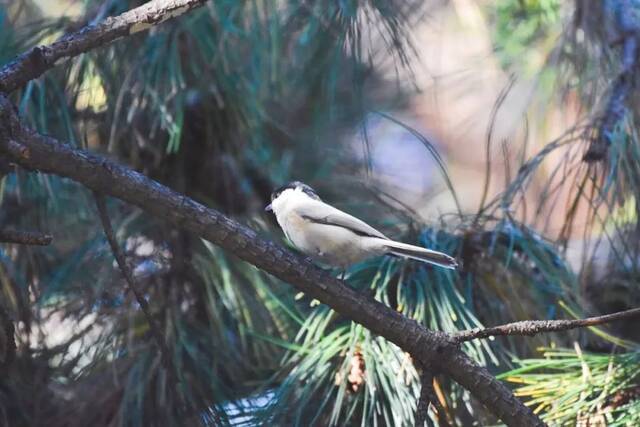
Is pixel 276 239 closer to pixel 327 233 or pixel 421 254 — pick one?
pixel 327 233

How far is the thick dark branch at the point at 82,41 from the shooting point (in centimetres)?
138

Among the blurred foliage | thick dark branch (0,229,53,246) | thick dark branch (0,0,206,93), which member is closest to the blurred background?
the blurred foliage

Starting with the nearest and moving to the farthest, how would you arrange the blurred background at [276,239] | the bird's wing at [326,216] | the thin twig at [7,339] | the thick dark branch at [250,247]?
the thick dark branch at [250,247] → the thin twig at [7,339] → the blurred background at [276,239] → the bird's wing at [326,216]

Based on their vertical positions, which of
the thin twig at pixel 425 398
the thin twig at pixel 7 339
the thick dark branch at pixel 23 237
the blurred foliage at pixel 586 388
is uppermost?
the blurred foliage at pixel 586 388

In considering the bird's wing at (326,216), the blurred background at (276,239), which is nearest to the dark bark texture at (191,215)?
the blurred background at (276,239)

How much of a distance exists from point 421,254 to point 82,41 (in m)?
0.67

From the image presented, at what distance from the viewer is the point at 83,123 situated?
2152 mm

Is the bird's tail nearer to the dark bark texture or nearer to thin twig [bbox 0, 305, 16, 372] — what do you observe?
the dark bark texture

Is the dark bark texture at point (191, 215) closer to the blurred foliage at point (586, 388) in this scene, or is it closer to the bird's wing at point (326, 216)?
the blurred foliage at point (586, 388)

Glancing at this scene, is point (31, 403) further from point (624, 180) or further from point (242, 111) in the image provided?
point (624, 180)

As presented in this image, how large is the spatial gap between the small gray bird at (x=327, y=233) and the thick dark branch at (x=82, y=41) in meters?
0.57

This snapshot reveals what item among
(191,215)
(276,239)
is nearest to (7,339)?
(191,215)

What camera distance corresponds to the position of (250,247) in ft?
4.45

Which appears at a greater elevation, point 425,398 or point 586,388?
point 586,388
